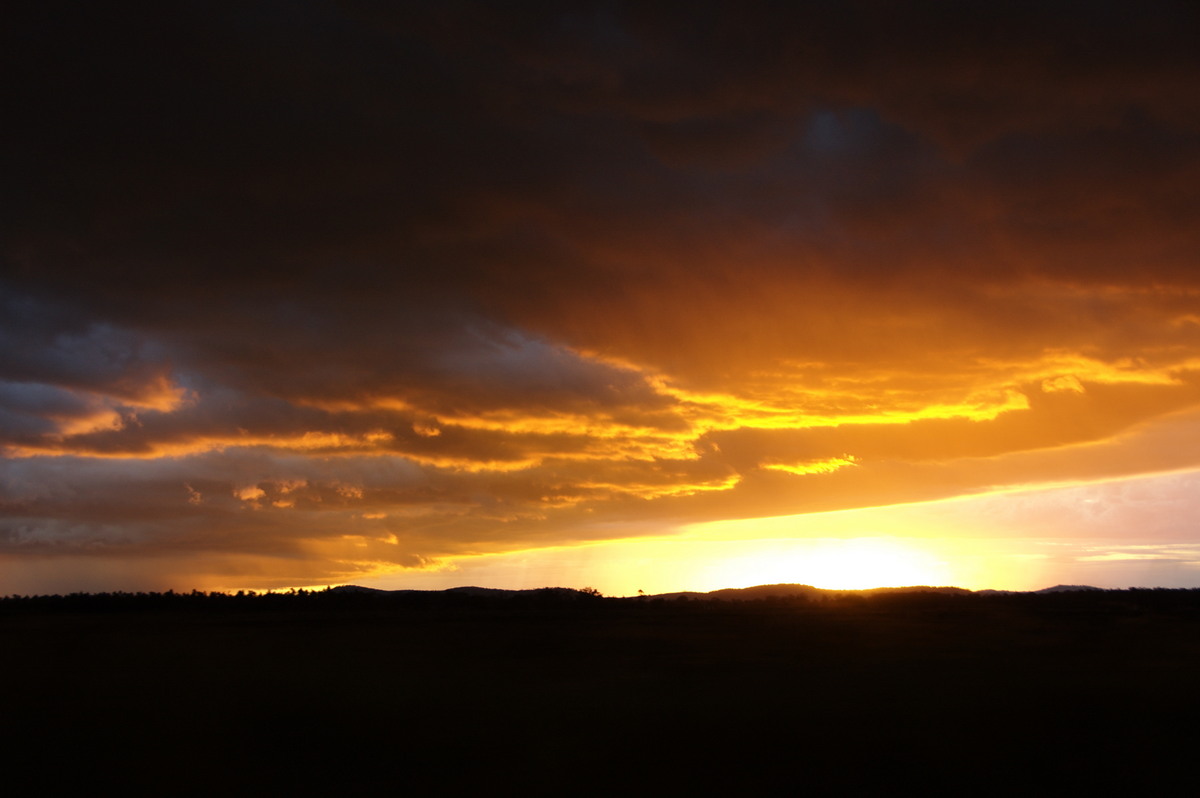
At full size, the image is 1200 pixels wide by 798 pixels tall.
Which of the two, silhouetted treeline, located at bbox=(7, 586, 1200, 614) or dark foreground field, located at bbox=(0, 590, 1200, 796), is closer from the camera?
dark foreground field, located at bbox=(0, 590, 1200, 796)

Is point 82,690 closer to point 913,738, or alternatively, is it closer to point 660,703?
point 660,703

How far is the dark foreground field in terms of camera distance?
11.2m

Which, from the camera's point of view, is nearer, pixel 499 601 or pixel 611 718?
pixel 611 718

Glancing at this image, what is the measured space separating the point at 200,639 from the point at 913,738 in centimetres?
2736

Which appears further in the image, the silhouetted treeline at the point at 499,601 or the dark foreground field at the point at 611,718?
the silhouetted treeline at the point at 499,601

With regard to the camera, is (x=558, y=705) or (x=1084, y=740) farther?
(x=558, y=705)

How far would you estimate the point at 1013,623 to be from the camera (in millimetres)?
38125

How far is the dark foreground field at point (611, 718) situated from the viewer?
11250 millimetres

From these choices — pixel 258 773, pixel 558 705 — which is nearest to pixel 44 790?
pixel 258 773

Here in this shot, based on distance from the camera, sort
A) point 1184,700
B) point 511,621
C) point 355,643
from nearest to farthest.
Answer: point 1184,700, point 355,643, point 511,621

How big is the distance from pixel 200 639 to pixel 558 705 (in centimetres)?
2177

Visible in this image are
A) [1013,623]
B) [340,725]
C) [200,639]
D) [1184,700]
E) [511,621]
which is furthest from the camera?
[511,621]

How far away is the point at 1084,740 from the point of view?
12883 millimetres

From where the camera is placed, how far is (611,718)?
1477 cm
